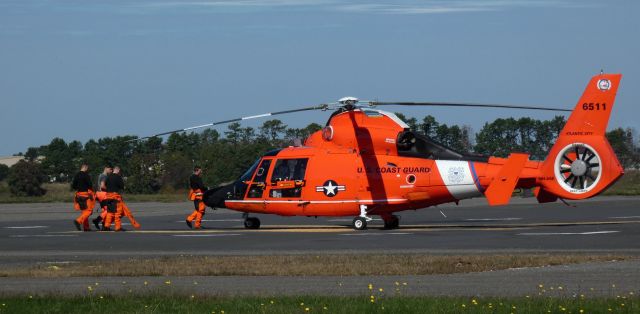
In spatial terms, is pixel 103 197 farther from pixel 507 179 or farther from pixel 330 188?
pixel 507 179

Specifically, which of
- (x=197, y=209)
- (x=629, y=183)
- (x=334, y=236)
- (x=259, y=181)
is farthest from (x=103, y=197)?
(x=629, y=183)

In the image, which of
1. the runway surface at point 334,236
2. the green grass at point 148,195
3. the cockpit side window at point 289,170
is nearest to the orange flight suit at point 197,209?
the runway surface at point 334,236

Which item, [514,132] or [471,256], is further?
[514,132]

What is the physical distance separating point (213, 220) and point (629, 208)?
15903mm

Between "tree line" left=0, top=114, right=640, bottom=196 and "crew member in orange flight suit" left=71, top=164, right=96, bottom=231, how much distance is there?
30.6 meters

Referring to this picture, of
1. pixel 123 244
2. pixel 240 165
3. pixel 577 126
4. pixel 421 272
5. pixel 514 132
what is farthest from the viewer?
pixel 514 132

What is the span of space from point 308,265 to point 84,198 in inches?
610

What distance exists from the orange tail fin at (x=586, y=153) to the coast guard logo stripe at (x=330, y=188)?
577 cm

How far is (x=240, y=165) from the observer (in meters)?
71.1

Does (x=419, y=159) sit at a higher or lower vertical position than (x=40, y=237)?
higher

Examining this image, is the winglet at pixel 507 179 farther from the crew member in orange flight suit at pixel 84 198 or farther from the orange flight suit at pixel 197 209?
the crew member in orange flight suit at pixel 84 198

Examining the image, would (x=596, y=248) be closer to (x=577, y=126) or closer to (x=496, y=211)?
(x=577, y=126)

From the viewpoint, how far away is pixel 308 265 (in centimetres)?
1931

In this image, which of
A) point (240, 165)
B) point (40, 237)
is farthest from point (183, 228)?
point (240, 165)
